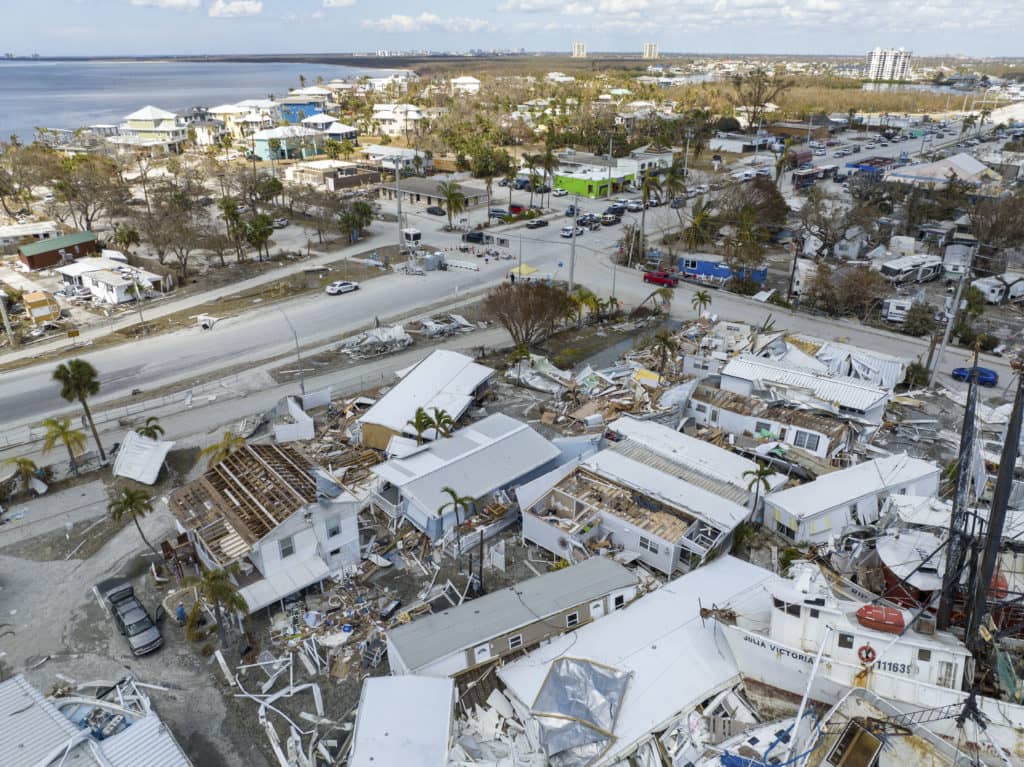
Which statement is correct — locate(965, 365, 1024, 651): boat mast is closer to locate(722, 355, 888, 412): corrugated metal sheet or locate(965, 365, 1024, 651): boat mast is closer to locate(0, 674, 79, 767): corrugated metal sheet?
locate(722, 355, 888, 412): corrugated metal sheet

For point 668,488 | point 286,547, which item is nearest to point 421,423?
point 286,547

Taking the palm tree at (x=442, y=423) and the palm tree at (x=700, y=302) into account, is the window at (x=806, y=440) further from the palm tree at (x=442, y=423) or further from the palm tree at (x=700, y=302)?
the palm tree at (x=700, y=302)

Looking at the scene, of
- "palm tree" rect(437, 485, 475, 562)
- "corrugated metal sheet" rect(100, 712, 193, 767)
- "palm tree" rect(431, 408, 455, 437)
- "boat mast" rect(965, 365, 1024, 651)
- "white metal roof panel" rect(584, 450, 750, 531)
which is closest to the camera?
"boat mast" rect(965, 365, 1024, 651)

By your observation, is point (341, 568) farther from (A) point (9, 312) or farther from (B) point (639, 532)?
(A) point (9, 312)

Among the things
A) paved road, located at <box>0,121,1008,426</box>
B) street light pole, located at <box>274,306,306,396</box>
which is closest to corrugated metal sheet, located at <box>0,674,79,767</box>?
street light pole, located at <box>274,306,306,396</box>

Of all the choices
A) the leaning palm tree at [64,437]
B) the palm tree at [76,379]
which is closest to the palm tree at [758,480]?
the palm tree at [76,379]

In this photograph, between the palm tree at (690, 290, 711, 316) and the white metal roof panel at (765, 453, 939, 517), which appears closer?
the white metal roof panel at (765, 453, 939, 517)

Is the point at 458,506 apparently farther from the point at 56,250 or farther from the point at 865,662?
the point at 56,250
